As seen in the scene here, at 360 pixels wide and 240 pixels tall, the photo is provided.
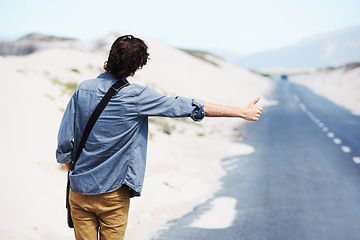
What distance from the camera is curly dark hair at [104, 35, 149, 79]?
3.04 m

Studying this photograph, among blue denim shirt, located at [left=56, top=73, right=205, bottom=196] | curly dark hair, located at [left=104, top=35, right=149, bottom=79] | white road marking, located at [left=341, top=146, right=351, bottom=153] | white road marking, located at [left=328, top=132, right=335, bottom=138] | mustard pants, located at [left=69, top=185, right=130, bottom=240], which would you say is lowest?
white road marking, located at [left=328, top=132, right=335, bottom=138]

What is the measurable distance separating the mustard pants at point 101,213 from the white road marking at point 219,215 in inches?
135

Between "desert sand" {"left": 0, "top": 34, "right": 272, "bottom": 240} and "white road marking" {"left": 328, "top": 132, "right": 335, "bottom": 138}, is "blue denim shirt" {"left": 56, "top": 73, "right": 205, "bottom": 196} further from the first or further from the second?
"white road marking" {"left": 328, "top": 132, "right": 335, "bottom": 138}

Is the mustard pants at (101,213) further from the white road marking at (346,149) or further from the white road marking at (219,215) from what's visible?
the white road marking at (346,149)

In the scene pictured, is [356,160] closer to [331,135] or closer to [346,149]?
[346,149]

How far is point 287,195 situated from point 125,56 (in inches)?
235

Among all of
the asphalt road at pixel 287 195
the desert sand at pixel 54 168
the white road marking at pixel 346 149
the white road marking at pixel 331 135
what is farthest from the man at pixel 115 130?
the white road marking at pixel 331 135

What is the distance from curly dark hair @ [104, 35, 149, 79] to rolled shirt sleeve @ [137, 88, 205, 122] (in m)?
0.21

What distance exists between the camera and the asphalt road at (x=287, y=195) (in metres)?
6.20

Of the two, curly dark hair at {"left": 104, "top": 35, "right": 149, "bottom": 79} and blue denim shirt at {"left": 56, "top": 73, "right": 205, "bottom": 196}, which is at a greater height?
curly dark hair at {"left": 104, "top": 35, "right": 149, "bottom": 79}

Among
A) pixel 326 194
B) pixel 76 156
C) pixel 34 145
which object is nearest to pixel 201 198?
pixel 326 194

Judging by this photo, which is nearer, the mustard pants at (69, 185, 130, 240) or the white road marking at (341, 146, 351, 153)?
the mustard pants at (69, 185, 130, 240)

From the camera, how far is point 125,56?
304cm

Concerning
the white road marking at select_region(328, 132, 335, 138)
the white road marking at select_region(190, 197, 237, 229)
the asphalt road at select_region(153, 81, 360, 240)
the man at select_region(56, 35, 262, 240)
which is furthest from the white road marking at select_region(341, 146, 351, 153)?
the man at select_region(56, 35, 262, 240)
